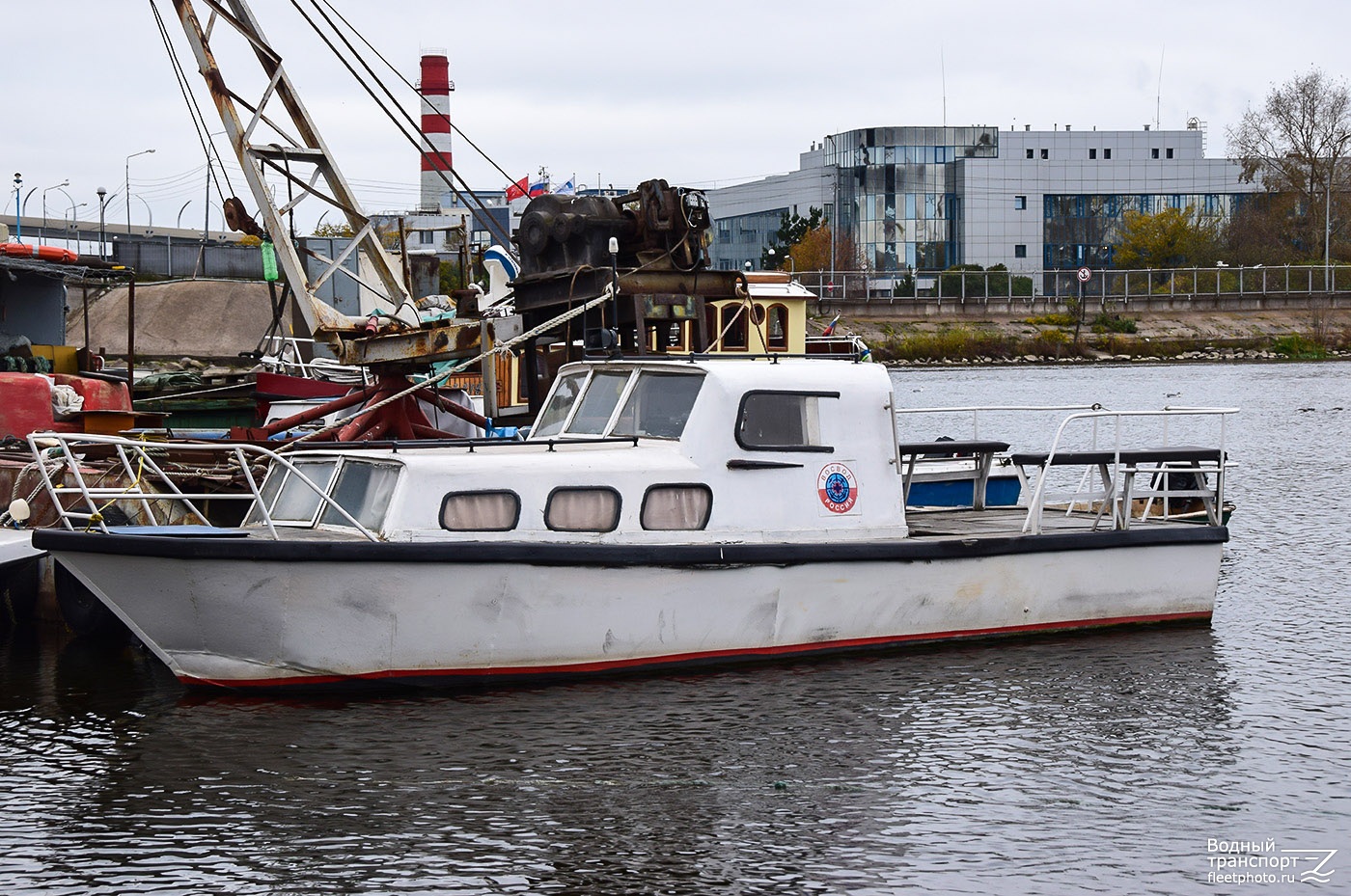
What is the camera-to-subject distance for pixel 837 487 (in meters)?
13.2

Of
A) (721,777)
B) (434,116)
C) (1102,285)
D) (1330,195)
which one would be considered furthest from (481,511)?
(1330,195)

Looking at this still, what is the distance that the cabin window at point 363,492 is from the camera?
39.4ft

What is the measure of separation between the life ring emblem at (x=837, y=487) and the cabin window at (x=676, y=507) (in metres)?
1.10

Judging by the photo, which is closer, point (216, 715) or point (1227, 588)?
point (216, 715)

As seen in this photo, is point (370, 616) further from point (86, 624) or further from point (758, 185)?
point (758, 185)

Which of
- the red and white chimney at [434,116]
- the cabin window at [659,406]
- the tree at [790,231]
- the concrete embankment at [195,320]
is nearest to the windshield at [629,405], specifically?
the cabin window at [659,406]

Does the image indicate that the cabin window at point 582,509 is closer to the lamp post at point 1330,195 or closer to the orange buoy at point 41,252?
the orange buoy at point 41,252

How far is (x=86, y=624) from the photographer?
14.8 m

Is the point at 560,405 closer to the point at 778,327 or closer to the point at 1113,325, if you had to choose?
the point at 778,327

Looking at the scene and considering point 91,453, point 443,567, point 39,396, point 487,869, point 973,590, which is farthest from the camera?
point 39,396

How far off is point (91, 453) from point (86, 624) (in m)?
3.08

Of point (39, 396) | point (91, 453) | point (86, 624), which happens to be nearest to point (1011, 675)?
point (86, 624)

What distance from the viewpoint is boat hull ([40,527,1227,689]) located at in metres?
11.6

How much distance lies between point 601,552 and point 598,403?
192cm
